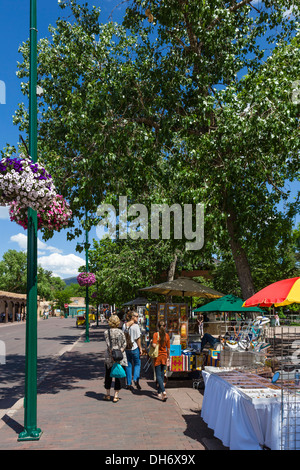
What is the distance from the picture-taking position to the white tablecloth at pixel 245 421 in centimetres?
552

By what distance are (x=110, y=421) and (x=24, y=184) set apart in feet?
14.2

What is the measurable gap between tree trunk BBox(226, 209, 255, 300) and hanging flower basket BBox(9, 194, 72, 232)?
21.2 feet

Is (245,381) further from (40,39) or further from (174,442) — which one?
(40,39)

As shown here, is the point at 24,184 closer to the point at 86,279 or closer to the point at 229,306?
the point at 229,306

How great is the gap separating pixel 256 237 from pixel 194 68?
17.0 feet

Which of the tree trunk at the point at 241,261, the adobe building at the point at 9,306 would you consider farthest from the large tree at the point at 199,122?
the adobe building at the point at 9,306

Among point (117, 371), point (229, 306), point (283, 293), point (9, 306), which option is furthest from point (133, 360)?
point (9, 306)

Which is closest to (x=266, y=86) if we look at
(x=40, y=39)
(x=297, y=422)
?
(x=297, y=422)

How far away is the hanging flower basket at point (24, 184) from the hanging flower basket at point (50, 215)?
0.16 metres

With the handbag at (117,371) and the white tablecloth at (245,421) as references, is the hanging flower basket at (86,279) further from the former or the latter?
the white tablecloth at (245,421)

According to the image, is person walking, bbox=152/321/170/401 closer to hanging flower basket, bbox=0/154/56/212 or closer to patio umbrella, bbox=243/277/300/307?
patio umbrella, bbox=243/277/300/307

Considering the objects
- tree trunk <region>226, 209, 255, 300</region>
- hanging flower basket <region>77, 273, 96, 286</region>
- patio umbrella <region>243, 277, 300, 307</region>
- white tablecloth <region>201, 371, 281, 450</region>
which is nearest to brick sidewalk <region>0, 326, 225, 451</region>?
white tablecloth <region>201, 371, 281, 450</region>

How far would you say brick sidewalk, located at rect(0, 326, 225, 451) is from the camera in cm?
666

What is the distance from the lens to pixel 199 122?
12.2 m
